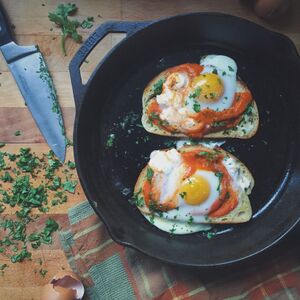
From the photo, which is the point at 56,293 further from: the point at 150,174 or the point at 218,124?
the point at 218,124

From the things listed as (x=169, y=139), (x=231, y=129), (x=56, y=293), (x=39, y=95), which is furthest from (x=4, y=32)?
(x=56, y=293)

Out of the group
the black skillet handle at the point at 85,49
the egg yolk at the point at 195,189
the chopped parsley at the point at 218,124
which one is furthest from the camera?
the chopped parsley at the point at 218,124

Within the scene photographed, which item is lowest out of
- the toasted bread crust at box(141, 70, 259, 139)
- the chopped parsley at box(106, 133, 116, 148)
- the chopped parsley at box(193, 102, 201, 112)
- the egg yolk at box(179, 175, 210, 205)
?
the egg yolk at box(179, 175, 210, 205)

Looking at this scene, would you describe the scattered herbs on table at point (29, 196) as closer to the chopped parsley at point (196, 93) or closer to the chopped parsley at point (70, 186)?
the chopped parsley at point (70, 186)

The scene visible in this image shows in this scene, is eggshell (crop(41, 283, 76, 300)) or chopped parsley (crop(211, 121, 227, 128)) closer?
eggshell (crop(41, 283, 76, 300))

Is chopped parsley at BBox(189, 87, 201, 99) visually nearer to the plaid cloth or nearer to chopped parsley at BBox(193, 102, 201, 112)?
chopped parsley at BBox(193, 102, 201, 112)

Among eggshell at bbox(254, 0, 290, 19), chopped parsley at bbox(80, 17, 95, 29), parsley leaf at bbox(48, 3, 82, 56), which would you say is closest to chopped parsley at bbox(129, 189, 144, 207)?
parsley leaf at bbox(48, 3, 82, 56)

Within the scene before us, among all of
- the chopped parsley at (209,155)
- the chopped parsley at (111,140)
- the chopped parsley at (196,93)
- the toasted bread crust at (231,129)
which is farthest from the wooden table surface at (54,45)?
the chopped parsley at (209,155)
